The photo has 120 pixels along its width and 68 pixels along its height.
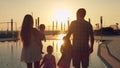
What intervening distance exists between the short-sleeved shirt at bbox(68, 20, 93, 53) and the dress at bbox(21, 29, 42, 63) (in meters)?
0.83

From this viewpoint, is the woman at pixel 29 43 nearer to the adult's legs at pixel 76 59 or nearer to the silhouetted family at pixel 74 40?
the silhouetted family at pixel 74 40

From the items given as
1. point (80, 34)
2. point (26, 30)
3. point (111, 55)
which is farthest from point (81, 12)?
point (111, 55)

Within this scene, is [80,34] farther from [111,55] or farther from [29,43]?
[111,55]

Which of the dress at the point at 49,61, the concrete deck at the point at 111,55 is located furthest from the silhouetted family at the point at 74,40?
the concrete deck at the point at 111,55

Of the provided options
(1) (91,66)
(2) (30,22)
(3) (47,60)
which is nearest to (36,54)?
(2) (30,22)

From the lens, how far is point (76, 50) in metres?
8.97

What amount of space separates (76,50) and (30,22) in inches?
46.3

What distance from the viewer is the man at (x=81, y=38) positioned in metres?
8.93

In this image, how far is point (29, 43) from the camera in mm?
9062

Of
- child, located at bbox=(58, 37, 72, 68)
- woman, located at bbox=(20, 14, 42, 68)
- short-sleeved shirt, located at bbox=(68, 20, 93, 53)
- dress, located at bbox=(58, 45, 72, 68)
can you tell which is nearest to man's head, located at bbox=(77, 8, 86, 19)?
short-sleeved shirt, located at bbox=(68, 20, 93, 53)

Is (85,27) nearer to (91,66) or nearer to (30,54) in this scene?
(30,54)

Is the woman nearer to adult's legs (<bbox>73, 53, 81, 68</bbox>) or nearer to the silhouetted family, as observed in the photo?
the silhouetted family

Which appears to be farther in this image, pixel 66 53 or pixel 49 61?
pixel 49 61

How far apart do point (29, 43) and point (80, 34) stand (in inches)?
45.1
